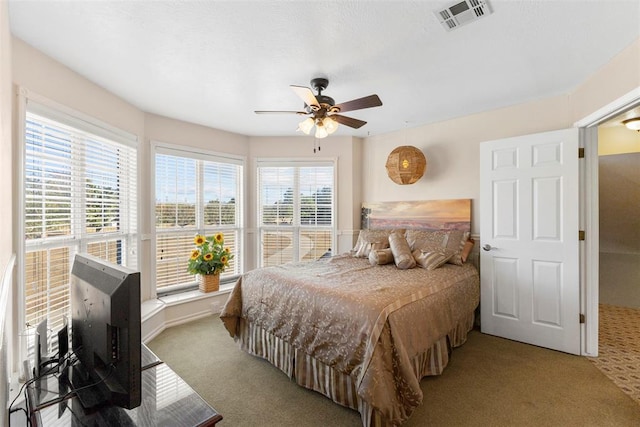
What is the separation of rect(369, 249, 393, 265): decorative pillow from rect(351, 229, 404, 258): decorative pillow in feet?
0.65

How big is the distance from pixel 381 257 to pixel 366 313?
147cm

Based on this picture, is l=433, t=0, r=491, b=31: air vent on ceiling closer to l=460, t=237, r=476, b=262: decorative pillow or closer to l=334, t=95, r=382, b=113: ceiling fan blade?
l=334, t=95, r=382, b=113: ceiling fan blade

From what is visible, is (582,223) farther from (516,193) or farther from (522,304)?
(522,304)

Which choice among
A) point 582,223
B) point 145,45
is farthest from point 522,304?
point 145,45

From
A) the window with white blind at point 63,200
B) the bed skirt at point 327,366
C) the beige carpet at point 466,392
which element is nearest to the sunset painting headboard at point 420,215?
the bed skirt at point 327,366

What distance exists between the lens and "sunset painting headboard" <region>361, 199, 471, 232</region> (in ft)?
12.0

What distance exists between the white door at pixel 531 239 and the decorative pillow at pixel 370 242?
3.60ft

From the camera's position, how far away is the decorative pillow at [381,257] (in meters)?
3.28

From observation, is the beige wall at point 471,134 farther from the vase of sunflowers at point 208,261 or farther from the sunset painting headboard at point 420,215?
the vase of sunflowers at point 208,261

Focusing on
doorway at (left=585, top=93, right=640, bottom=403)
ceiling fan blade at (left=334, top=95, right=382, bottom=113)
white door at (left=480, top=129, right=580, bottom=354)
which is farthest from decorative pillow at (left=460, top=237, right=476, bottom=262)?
ceiling fan blade at (left=334, top=95, right=382, bottom=113)

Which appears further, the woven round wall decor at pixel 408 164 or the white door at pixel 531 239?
the woven round wall decor at pixel 408 164

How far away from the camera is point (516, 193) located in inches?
119

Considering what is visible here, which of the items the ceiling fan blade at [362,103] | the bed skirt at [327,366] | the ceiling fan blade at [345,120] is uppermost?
the ceiling fan blade at [362,103]

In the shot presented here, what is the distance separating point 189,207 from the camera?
397cm
